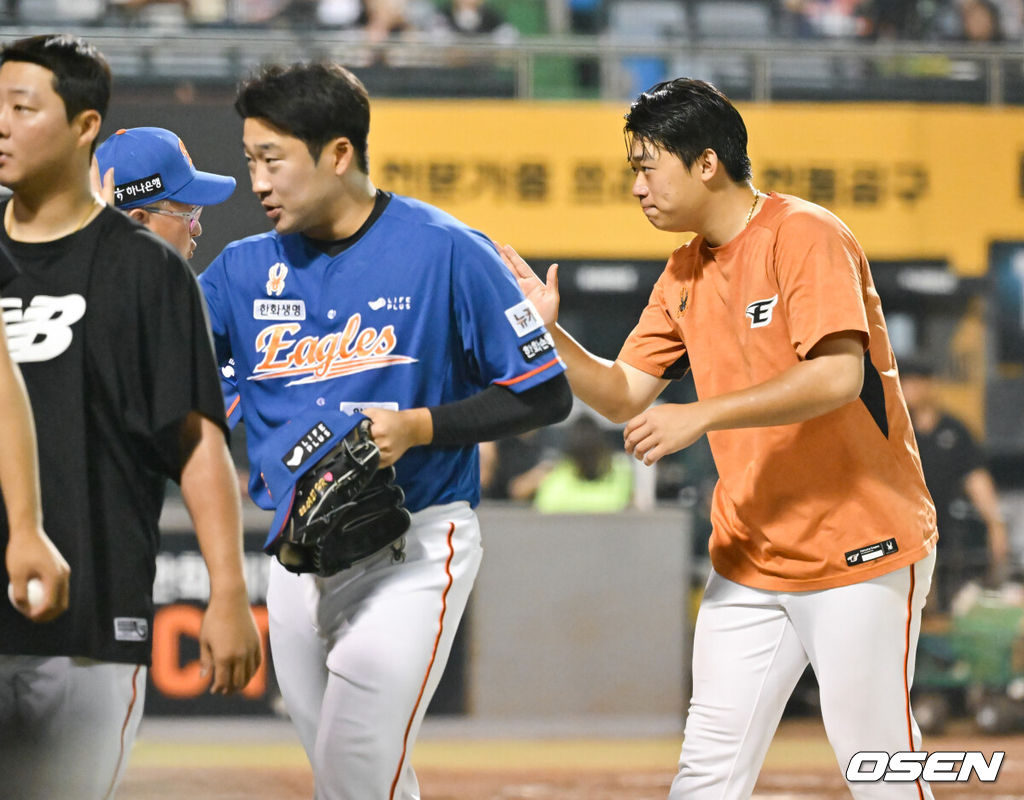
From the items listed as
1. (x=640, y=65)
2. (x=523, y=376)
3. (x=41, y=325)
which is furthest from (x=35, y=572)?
(x=640, y=65)

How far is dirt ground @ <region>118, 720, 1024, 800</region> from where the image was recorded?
6.40m

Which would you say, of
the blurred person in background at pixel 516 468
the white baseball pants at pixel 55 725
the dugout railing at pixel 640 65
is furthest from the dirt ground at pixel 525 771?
the dugout railing at pixel 640 65

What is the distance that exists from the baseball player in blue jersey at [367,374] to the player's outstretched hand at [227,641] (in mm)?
652

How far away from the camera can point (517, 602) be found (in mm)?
7785

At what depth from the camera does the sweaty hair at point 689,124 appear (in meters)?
3.50

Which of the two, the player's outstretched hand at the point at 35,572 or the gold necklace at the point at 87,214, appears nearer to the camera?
the player's outstretched hand at the point at 35,572

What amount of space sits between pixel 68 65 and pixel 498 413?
3.92 ft

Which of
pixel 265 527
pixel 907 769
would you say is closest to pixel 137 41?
pixel 265 527

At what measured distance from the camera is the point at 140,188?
11.8 ft

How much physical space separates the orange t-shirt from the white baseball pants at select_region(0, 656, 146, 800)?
1727 millimetres

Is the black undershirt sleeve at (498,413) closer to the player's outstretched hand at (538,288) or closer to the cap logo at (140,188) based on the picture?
the player's outstretched hand at (538,288)

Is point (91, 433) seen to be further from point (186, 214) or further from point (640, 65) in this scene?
point (640, 65)

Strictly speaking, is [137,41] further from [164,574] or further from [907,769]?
[907,769]

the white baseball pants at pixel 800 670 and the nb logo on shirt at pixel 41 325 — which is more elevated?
the nb logo on shirt at pixel 41 325
